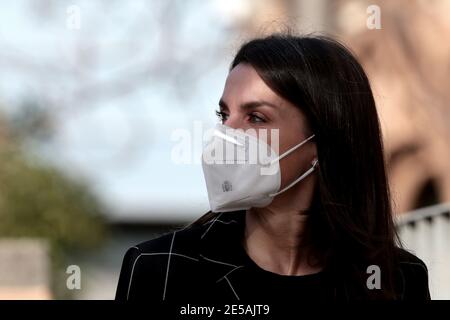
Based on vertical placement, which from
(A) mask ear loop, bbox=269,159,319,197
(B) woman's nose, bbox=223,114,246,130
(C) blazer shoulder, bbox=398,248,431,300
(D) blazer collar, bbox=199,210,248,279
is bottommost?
(C) blazer shoulder, bbox=398,248,431,300

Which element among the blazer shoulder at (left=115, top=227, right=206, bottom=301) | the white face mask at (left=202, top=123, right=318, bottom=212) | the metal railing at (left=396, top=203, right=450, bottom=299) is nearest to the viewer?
the blazer shoulder at (left=115, top=227, right=206, bottom=301)

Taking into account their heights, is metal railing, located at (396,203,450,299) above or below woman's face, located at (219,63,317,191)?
below

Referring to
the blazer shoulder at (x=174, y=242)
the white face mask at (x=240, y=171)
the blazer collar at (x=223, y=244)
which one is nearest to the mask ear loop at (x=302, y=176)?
the white face mask at (x=240, y=171)

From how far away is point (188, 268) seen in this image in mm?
3176

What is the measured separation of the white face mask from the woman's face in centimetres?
3

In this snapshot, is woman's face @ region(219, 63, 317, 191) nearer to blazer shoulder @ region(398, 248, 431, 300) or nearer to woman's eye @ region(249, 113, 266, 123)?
woman's eye @ region(249, 113, 266, 123)

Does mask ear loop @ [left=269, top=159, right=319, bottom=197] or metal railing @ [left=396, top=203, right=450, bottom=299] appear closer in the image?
mask ear loop @ [left=269, top=159, right=319, bottom=197]

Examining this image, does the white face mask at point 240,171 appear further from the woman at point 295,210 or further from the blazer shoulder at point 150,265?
Result: the blazer shoulder at point 150,265

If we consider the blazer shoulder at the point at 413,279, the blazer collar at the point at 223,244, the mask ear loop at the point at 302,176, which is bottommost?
the blazer shoulder at the point at 413,279

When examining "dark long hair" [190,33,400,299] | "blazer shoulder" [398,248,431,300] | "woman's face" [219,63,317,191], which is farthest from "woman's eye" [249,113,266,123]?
"blazer shoulder" [398,248,431,300]

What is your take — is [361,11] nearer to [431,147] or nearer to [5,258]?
[431,147]

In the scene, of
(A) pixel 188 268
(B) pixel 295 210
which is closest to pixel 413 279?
(B) pixel 295 210

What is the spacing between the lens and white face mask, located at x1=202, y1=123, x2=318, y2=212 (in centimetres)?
324

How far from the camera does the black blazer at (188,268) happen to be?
3.12 m
